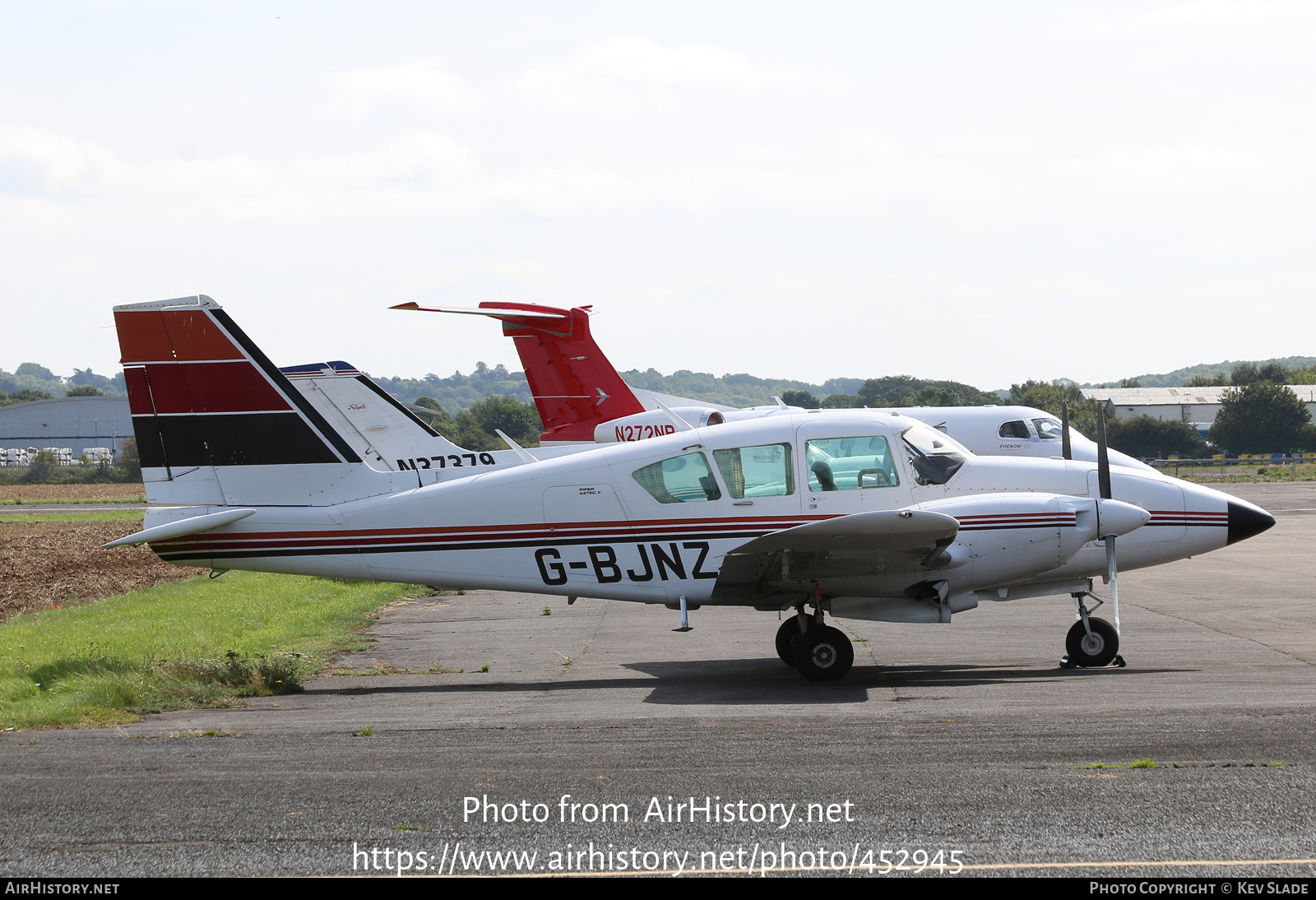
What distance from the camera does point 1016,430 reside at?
2234 cm

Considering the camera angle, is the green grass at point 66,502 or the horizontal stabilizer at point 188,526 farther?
the green grass at point 66,502

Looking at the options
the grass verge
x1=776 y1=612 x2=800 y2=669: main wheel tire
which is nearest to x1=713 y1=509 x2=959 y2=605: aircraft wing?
x1=776 y1=612 x2=800 y2=669: main wheel tire

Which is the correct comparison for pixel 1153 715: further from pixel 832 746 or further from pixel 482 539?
pixel 482 539

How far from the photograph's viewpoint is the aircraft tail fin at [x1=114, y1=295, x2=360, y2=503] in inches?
465

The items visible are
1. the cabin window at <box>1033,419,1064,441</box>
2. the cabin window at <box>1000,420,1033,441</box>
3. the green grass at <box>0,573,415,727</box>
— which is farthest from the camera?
the cabin window at <box>1033,419,1064,441</box>

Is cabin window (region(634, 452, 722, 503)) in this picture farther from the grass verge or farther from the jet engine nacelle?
the grass verge

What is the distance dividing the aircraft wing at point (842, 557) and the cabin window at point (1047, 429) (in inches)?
494

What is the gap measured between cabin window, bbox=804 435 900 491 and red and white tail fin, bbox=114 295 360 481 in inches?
201

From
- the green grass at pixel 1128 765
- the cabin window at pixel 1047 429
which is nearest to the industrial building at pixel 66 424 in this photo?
the cabin window at pixel 1047 429

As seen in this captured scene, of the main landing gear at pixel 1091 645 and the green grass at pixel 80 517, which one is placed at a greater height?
the green grass at pixel 80 517

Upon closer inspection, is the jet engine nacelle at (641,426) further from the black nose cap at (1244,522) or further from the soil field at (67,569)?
the black nose cap at (1244,522)

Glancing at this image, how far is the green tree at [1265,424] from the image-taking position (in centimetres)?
8525

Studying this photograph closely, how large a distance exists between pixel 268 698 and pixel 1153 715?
8.08 metres

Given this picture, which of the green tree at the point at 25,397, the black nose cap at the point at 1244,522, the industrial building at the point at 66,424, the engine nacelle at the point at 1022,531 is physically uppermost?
the green tree at the point at 25,397
